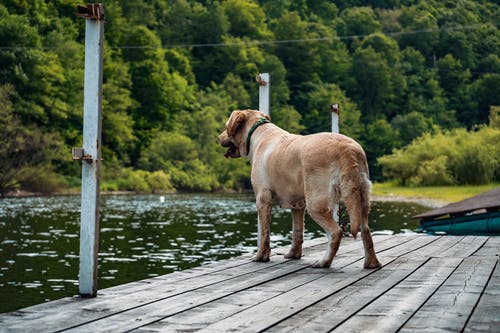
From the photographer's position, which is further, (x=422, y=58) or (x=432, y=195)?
(x=422, y=58)

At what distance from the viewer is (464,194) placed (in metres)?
46.3

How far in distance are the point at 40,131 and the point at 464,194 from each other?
30151 millimetres

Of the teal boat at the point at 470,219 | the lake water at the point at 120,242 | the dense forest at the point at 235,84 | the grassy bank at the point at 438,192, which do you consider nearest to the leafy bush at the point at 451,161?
the dense forest at the point at 235,84

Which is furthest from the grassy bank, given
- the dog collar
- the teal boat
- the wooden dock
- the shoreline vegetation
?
the wooden dock

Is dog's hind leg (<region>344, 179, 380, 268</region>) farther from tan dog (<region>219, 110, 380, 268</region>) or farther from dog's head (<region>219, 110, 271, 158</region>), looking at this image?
dog's head (<region>219, 110, 271, 158</region>)

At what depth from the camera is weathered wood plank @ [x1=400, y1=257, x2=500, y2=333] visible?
13.9 ft

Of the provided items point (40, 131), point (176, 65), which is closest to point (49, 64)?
point (40, 131)

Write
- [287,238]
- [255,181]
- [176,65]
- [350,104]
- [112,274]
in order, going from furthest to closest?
[350,104] < [176,65] < [287,238] < [112,274] < [255,181]

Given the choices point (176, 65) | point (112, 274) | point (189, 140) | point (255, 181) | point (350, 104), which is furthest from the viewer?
point (350, 104)

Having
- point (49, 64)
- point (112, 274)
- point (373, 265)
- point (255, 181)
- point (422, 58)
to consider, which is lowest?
point (112, 274)

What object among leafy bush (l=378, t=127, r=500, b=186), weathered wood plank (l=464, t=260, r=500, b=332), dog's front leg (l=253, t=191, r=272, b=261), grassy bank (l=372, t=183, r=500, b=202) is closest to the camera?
weathered wood plank (l=464, t=260, r=500, b=332)

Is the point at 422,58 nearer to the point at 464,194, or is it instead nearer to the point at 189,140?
the point at 189,140

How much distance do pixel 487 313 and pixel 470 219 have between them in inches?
418

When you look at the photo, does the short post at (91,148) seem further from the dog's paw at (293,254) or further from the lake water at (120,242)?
the lake water at (120,242)
